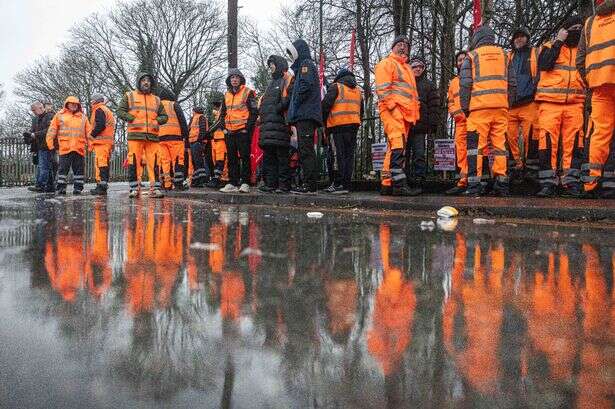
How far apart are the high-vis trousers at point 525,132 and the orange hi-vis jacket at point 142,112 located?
561 cm

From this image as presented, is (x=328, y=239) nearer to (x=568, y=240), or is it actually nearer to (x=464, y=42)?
(x=568, y=240)

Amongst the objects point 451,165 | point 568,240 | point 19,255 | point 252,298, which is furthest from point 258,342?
point 451,165

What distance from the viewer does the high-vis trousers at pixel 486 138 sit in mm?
6293

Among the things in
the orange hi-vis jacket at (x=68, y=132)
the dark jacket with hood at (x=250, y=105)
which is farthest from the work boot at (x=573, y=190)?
the orange hi-vis jacket at (x=68, y=132)

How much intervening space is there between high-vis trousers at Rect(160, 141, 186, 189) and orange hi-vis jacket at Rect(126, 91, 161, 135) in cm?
131

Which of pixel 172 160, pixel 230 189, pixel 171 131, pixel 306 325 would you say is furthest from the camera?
pixel 172 160

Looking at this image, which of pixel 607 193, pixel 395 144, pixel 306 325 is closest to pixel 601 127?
pixel 607 193

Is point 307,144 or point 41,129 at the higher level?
point 41,129

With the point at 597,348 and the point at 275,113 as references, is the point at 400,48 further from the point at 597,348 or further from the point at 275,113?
the point at 597,348

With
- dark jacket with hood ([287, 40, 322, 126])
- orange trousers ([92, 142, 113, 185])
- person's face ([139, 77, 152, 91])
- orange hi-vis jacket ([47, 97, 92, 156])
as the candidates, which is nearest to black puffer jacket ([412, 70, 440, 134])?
dark jacket with hood ([287, 40, 322, 126])

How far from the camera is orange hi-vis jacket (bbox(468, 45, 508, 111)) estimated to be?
6219mm

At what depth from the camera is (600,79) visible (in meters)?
5.27

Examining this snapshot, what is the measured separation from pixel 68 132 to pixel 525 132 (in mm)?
8141

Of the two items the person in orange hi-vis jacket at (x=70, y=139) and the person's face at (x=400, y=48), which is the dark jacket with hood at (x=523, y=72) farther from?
the person in orange hi-vis jacket at (x=70, y=139)
